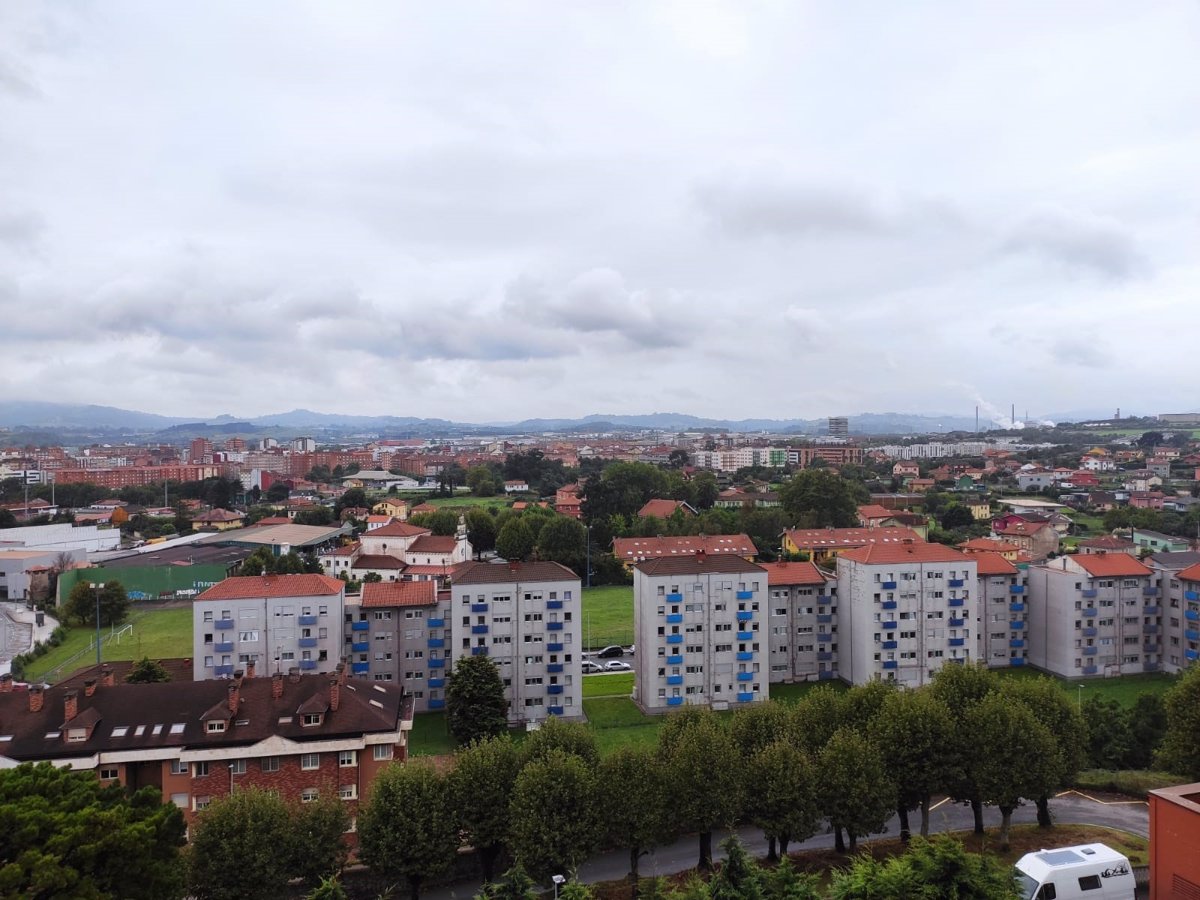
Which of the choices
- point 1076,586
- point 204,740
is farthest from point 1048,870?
point 1076,586

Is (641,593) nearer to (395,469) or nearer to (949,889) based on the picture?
(949,889)

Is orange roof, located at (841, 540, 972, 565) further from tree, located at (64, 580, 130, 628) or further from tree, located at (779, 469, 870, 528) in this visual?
tree, located at (64, 580, 130, 628)

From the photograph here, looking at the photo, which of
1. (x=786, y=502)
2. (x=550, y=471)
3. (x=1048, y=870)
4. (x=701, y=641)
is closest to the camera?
(x=1048, y=870)

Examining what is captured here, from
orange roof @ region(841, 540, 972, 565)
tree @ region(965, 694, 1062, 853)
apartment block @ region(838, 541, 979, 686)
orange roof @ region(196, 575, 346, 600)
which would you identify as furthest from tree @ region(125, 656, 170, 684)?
orange roof @ region(841, 540, 972, 565)

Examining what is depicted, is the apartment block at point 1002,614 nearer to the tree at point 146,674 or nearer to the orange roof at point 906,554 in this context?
the orange roof at point 906,554

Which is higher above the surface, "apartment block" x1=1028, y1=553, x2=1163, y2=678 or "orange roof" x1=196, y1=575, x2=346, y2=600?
"orange roof" x1=196, y1=575, x2=346, y2=600

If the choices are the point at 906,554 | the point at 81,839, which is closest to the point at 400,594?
the point at 81,839
